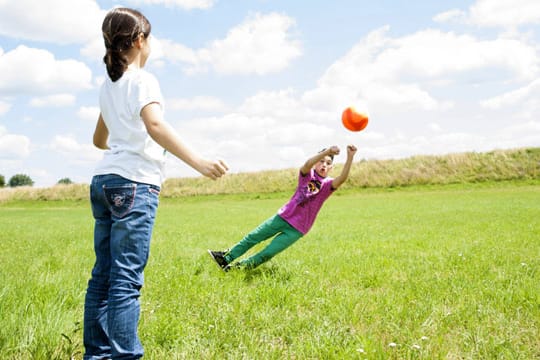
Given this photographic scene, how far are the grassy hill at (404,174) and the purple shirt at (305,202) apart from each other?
104ft

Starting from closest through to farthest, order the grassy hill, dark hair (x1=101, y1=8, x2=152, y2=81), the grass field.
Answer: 1. dark hair (x1=101, y1=8, x2=152, y2=81)
2. the grass field
3. the grassy hill

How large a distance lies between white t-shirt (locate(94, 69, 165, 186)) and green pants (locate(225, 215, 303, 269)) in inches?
136

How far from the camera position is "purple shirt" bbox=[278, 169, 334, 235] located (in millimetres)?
6297

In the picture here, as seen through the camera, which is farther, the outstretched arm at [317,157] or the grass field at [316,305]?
the outstretched arm at [317,157]

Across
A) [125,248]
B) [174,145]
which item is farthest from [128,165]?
[125,248]

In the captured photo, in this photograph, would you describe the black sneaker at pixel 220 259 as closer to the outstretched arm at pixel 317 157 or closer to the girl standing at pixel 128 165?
the outstretched arm at pixel 317 157

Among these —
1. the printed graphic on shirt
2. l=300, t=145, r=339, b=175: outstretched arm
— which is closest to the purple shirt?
the printed graphic on shirt

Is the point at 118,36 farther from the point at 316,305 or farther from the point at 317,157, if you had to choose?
the point at 317,157

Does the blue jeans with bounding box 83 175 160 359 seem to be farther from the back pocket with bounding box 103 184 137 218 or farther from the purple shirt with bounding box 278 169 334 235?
the purple shirt with bounding box 278 169 334 235

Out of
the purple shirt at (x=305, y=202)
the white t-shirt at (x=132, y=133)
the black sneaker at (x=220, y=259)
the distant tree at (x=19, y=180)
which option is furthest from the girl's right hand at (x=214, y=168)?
the distant tree at (x=19, y=180)

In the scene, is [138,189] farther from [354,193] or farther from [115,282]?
[354,193]

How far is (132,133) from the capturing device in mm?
2857

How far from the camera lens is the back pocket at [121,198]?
9.20ft

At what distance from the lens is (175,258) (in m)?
7.51
